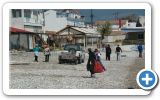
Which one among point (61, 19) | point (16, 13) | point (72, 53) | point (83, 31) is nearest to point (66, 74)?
point (72, 53)

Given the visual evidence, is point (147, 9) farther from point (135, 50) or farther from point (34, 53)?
point (34, 53)

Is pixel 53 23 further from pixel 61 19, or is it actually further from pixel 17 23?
pixel 17 23

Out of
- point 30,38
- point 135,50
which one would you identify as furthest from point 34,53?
point 135,50

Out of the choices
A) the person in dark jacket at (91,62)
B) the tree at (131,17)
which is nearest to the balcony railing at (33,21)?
the person in dark jacket at (91,62)

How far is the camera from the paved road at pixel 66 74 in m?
12.0

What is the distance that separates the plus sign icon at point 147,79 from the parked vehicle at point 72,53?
74 cm

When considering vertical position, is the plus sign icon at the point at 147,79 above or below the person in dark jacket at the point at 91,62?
below

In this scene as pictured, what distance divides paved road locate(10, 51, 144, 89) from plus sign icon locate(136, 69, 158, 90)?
0.08 meters

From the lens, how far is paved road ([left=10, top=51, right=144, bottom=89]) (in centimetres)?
1198

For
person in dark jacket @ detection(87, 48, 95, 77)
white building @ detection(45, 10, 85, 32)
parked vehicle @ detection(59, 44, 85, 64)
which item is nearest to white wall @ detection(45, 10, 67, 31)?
white building @ detection(45, 10, 85, 32)

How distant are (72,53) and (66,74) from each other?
0.90ft
